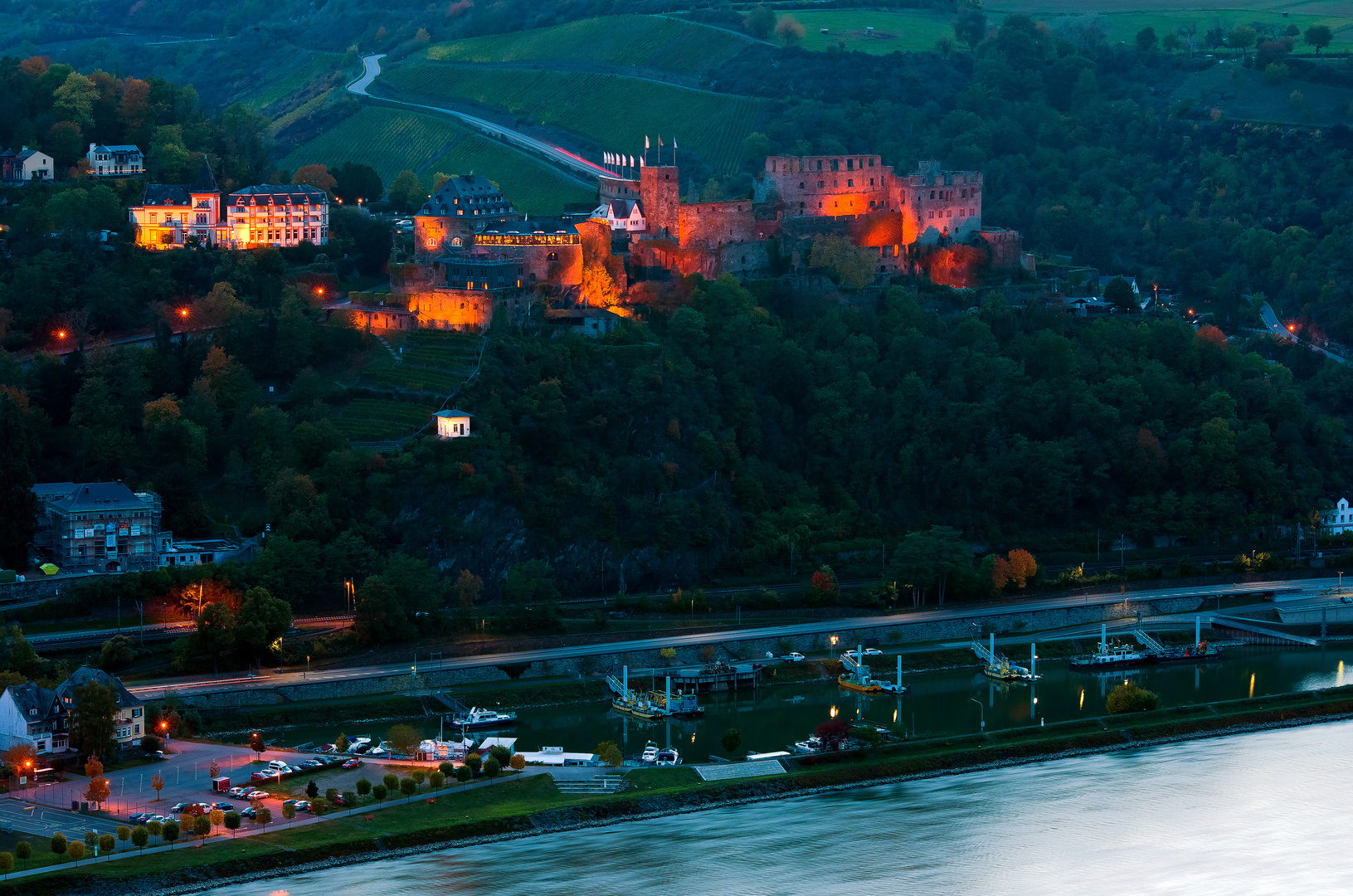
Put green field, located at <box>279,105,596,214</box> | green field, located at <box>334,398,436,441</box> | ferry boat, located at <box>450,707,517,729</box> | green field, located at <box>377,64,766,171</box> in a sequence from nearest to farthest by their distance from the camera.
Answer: ferry boat, located at <box>450,707,517,729</box>, green field, located at <box>334,398,436,441</box>, green field, located at <box>279,105,596,214</box>, green field, located at <box>377,64,766,171</box>

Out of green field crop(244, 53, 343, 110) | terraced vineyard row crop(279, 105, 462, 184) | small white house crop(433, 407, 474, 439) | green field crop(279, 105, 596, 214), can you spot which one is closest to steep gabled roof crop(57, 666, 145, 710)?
small white house crop(433, 407, 474, 439)

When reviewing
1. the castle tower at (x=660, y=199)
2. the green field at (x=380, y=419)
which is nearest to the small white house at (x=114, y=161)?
the green field at (x=380, y=419)

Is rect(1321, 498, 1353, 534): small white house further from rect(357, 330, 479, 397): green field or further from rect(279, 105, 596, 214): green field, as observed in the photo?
rect(279, 105, 596, 214): green field

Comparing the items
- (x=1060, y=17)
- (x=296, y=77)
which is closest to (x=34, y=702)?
(x=296, y=77)

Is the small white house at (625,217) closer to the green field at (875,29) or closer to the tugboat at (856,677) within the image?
the tugboat at (856,677)

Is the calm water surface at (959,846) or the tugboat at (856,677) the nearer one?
the calm water surface at (959,846)

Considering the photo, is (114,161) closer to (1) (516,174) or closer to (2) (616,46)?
(1) (516,174)
